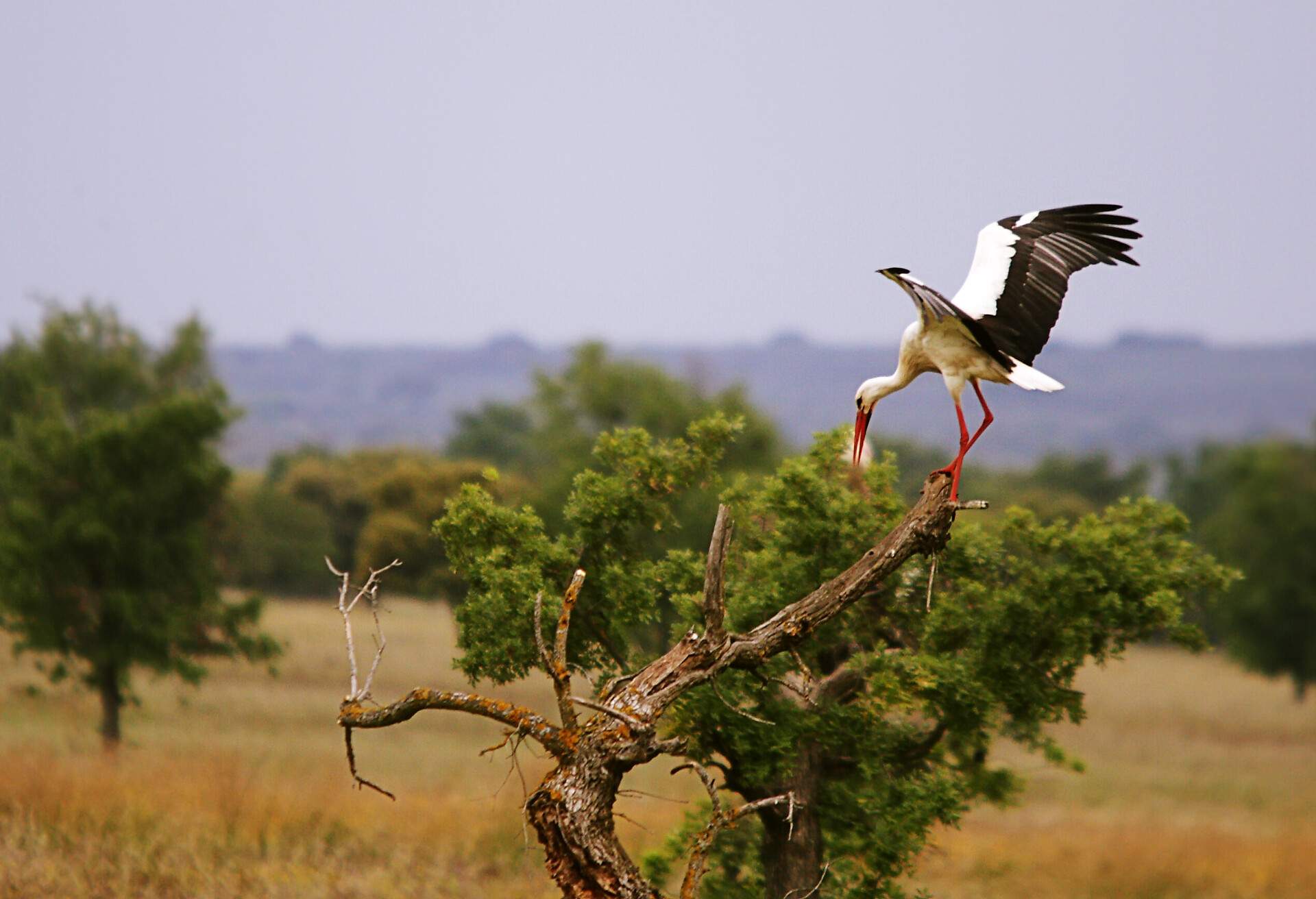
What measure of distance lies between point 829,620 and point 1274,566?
26463mm

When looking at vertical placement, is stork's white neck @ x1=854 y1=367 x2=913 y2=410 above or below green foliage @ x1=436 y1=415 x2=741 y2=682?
above

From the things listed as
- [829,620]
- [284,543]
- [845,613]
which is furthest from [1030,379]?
[284,543]

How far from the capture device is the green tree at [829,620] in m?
7.73

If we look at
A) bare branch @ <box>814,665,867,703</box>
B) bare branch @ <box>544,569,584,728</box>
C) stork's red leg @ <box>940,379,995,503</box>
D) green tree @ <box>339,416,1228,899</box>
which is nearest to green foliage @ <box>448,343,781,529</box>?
green tree @ <box>339,416,1228,899</box>

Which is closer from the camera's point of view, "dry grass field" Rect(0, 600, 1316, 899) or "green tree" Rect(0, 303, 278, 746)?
"dry grass field" Rect(0, 600, 1316, 899)

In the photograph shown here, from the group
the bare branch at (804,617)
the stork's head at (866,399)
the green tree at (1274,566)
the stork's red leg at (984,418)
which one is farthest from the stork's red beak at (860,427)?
the green tree at (1274,566)

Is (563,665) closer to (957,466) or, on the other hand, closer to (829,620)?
(957,466)

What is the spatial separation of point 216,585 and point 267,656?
1.38 meters

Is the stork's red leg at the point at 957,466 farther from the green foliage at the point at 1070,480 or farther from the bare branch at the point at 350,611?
the green foliage at the point at 1070,480

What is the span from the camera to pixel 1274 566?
30438mm

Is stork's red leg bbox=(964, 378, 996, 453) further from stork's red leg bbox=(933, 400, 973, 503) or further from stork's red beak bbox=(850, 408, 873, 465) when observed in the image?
stork's red beak bbox=(850, 408, 873, 465)

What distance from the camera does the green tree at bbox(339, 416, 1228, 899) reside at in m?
7.73

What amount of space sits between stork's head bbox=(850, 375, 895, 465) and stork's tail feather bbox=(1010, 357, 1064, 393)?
0.60 metres

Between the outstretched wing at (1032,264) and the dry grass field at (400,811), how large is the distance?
9.30 feet
